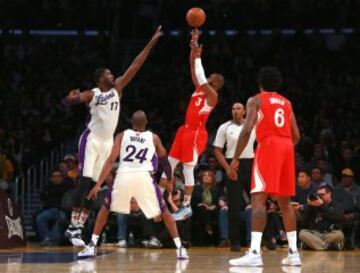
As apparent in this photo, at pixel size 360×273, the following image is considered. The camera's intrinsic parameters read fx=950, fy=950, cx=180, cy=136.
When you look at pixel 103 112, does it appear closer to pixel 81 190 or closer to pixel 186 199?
pixel 81 190

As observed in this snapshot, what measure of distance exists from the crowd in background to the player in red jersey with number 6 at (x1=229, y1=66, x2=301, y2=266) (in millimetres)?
4294

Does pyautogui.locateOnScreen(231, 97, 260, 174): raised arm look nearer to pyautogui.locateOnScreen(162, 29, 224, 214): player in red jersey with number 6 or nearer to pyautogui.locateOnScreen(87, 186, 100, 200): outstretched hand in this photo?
pyautogui.locateOnScreen(87, 186, 100, 200): outstretched hand

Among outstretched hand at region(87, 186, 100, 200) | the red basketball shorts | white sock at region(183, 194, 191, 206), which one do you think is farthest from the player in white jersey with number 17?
the red basketball shorts

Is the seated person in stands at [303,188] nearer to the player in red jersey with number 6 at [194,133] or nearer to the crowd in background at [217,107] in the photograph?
the crowd in background at [217,107]

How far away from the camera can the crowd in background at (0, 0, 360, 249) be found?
16.3m

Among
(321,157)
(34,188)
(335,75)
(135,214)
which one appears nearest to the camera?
(135,214)

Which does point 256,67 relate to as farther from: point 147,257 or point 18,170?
point 147,257

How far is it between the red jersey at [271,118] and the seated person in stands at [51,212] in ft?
21.9

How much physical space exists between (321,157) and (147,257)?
5843 millimetres

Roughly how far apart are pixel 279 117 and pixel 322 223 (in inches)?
192

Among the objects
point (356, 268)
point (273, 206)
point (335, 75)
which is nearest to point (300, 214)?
point (273, 206)

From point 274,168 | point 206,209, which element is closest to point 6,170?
point 206,209

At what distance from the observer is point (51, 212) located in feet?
55.4

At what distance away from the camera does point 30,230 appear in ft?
60.7
